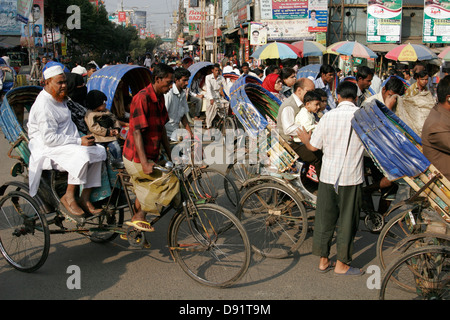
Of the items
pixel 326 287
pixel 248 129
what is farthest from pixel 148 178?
pixel 326 287

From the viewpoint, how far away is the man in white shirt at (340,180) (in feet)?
12.8

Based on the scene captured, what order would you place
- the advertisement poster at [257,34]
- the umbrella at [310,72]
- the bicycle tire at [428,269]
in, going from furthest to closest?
1. the advertisement poster at [257,34]
2. the umbrella at [310,72]
3. the bicycle tire at [428,269]

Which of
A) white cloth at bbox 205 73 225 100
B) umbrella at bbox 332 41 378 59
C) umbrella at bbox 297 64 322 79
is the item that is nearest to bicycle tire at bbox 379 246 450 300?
umbrella at bbox 297 64 322 79

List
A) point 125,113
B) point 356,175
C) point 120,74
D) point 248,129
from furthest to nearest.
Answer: point 125,113 < point 120,74 < point 248,129 < point 356,175

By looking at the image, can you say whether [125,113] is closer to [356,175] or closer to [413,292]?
[356,175]

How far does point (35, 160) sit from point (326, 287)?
9.46ft

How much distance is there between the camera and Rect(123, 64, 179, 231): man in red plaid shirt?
12.8 feet

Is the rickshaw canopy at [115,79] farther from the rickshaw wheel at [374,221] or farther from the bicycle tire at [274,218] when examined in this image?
the rickshaw wheel at [374,221]

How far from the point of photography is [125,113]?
23.0ft

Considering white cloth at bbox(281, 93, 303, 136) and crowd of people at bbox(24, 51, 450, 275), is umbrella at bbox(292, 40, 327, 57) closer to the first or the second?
white cloth at bbox(281, 93, 303, 136)

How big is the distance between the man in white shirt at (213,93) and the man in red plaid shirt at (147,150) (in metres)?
6.43

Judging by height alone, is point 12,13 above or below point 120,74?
above

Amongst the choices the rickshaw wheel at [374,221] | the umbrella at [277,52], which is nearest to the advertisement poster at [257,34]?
the umbrella at [277,52]

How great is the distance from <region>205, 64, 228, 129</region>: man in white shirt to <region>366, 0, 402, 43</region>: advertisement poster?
15.8 m
